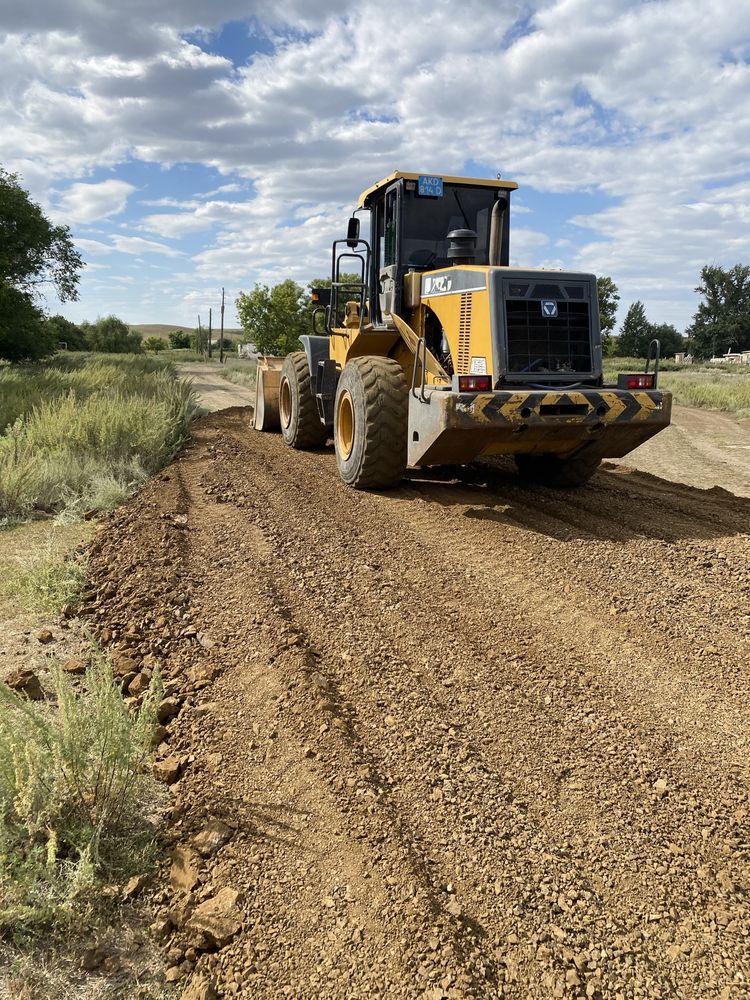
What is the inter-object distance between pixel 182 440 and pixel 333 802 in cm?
850

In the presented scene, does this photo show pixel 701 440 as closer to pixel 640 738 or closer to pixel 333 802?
pixel 640 738

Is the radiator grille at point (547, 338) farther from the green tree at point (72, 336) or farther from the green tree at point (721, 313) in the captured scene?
the green tree at point (721, 313)

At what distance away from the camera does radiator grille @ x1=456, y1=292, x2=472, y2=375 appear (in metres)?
6.57

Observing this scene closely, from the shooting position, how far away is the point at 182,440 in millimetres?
10492

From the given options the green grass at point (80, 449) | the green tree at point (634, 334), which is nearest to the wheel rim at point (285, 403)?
the green grass at point (80, 449)

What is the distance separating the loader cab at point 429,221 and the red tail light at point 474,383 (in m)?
2.21

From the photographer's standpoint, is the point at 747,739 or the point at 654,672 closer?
Answer: the point at 747,739

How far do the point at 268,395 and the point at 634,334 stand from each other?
6673 cm

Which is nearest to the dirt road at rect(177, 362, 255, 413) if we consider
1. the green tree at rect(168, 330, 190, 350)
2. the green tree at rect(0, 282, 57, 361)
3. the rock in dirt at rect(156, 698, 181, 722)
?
the green tree at rect(0, 282, 57, 361)

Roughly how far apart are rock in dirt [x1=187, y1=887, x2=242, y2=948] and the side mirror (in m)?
7.37

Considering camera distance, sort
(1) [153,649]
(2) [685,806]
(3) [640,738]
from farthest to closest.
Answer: (1) [153,649], (3) [640,738], (2) [685,806]

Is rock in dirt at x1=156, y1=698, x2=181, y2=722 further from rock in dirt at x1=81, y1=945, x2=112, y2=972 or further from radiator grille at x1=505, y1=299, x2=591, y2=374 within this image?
radiator grille at x1=505, y1=299, x2=591, y2=374

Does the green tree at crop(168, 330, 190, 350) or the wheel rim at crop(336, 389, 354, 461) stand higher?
the green tree at crop(168, 330, 190, 350)

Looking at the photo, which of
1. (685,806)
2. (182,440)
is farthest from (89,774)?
(182,440)
